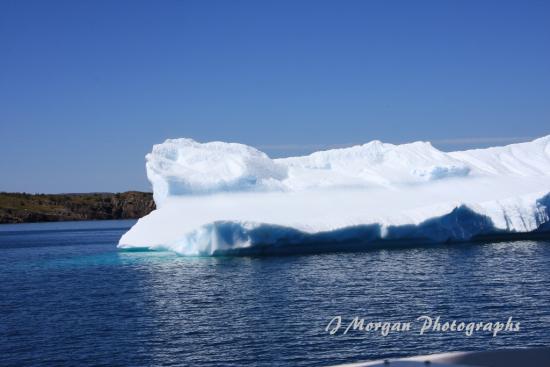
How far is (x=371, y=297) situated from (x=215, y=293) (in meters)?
5.23

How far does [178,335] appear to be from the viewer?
16391 millimetres

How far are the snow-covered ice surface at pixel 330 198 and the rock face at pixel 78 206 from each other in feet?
299

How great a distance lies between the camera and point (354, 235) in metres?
33.6

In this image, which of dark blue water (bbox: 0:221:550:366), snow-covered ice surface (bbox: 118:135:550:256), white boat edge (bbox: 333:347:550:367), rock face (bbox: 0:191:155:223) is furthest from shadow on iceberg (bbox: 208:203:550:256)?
rock face (bbox: 0:191:155:223)

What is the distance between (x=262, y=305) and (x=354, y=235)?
14.5 m

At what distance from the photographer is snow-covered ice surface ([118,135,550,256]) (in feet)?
108

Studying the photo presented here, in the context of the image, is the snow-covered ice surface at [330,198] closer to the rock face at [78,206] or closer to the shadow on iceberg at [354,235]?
the shadow on iceberg at [354,235]

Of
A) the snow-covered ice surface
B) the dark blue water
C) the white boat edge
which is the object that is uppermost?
the snow-covered ice surface

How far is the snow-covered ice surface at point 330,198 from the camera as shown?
33.0m

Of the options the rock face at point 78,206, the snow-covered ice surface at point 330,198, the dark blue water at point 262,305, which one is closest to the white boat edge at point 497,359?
the dark blue water at point 262,305

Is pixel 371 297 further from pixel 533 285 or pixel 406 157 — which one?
pixel 406 157

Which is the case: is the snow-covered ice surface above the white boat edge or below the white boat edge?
above

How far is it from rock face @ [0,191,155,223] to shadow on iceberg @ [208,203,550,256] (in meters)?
97.2

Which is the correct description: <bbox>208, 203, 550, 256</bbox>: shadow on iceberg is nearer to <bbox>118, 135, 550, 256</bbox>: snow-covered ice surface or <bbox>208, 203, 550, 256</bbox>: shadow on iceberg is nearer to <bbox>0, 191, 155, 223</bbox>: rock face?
<bbox>118, 135, 550, 256</bbox>: snow-covered ice surface
